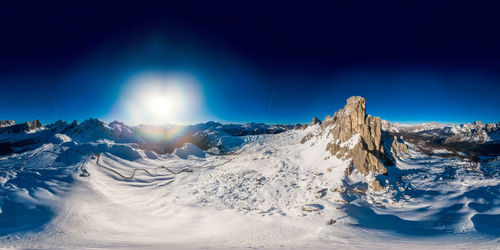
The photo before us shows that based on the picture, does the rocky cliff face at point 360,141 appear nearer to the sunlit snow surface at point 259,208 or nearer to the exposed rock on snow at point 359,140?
the exposed rock on snow at point 359,140

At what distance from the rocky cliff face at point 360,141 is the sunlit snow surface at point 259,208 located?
162 cm

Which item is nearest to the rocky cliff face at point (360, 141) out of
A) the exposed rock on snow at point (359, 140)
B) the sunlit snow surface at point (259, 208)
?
the exposed rock on snow at point (359, 140)

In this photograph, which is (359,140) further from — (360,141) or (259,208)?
(259,208)

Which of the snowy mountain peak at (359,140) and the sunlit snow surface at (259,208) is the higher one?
the snowy mountain peak at (359,140)

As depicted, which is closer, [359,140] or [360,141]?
[360,141]

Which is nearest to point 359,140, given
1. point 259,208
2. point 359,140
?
point 359,140

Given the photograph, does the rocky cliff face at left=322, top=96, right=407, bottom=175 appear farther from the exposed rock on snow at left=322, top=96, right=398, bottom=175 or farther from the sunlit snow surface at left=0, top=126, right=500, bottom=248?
the sunlit snow surface at left=0, top=126, right=500, bottom=248

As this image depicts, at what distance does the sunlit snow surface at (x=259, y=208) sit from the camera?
13.3m

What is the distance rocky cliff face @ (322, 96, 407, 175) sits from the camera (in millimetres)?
25500

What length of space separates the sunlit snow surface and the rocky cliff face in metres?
1.62

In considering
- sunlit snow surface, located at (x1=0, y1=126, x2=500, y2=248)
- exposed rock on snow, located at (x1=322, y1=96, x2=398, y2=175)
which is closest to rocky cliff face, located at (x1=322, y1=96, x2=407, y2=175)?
exposed rock on snow, located at (x1=322, y1=96, x2=398, y2=175)

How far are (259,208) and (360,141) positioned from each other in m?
17.6

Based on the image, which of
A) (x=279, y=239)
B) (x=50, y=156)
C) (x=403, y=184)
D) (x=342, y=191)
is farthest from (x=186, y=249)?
(x=50, y=156)

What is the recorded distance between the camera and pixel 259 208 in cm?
1991
